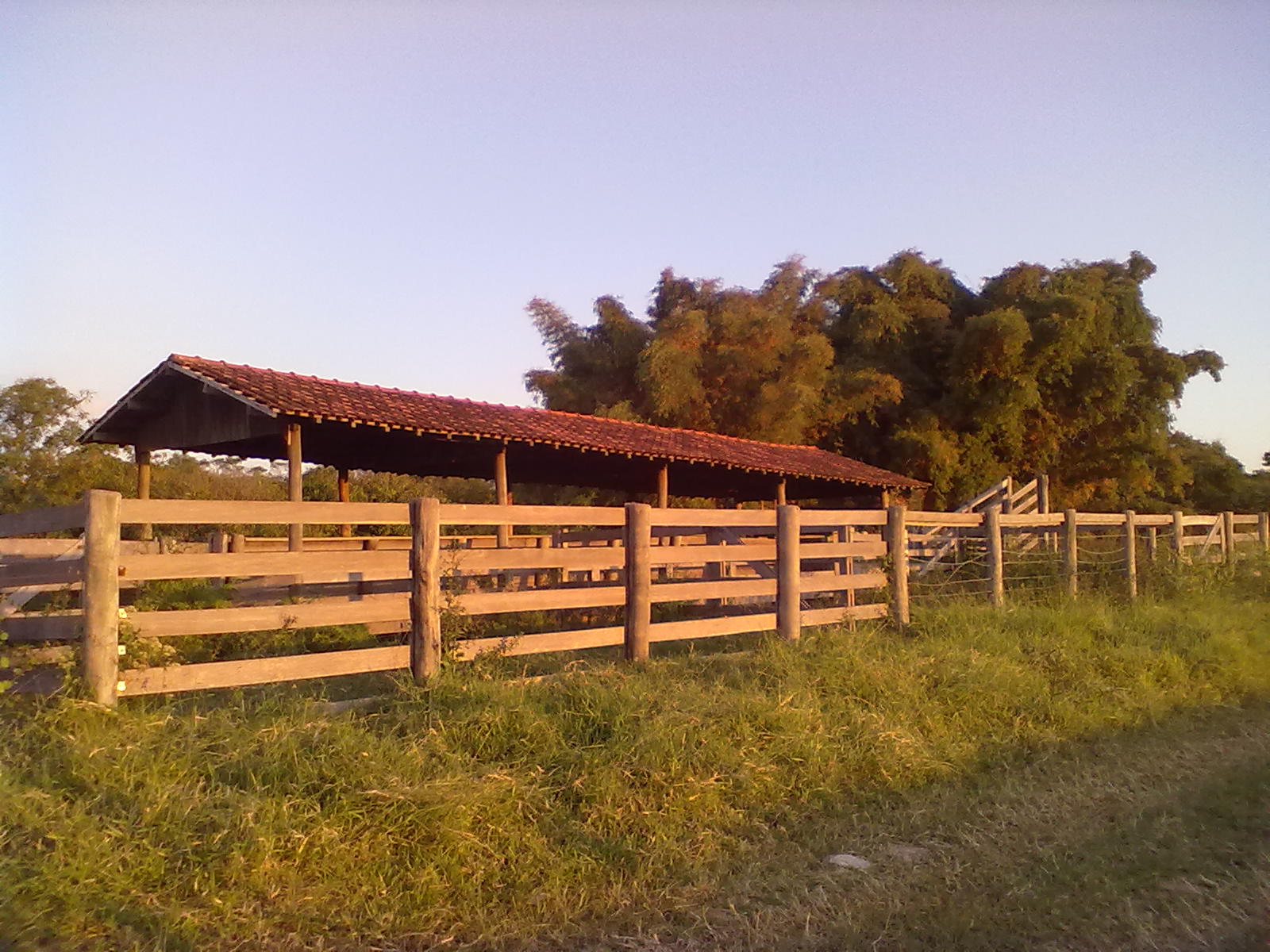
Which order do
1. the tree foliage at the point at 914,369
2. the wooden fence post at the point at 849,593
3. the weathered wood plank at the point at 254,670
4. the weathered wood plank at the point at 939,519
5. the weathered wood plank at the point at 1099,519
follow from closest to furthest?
the weathered wood plank at the point at 254,670, the wooden fence post at the point at 849,593, the weathered wood plank at the point at 939,519, the weathered wood plank at the point at 1099,519, the tree foliage at the point at 914,369

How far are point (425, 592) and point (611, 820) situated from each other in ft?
6.60

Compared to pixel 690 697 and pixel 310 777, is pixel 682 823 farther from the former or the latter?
pixel 310 777

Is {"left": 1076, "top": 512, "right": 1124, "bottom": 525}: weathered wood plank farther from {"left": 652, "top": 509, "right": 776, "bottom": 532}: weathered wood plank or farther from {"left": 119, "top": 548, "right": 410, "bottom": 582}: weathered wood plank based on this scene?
{"left": 119, "top": 548, "right": 410, "bottom": 582}: weathered wood plank

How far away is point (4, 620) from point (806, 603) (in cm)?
838

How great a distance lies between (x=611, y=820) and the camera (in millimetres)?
4918

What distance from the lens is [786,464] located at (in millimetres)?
16188

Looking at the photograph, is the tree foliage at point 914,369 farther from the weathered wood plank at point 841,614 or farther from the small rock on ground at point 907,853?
the small rock on ground at point 907,853

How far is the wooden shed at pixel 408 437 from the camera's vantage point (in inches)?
423

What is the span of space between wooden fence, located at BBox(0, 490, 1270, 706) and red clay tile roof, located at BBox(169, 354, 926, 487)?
149cm

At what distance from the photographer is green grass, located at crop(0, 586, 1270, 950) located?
3.93 meters

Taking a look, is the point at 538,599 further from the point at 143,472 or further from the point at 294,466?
the point at 143,472

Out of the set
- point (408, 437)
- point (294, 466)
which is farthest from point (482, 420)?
point (294, 466)

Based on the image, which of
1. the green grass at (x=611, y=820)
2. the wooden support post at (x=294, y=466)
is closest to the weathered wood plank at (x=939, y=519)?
the green grass at (x=611, y=820)

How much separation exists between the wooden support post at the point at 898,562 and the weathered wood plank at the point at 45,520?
271 inches
